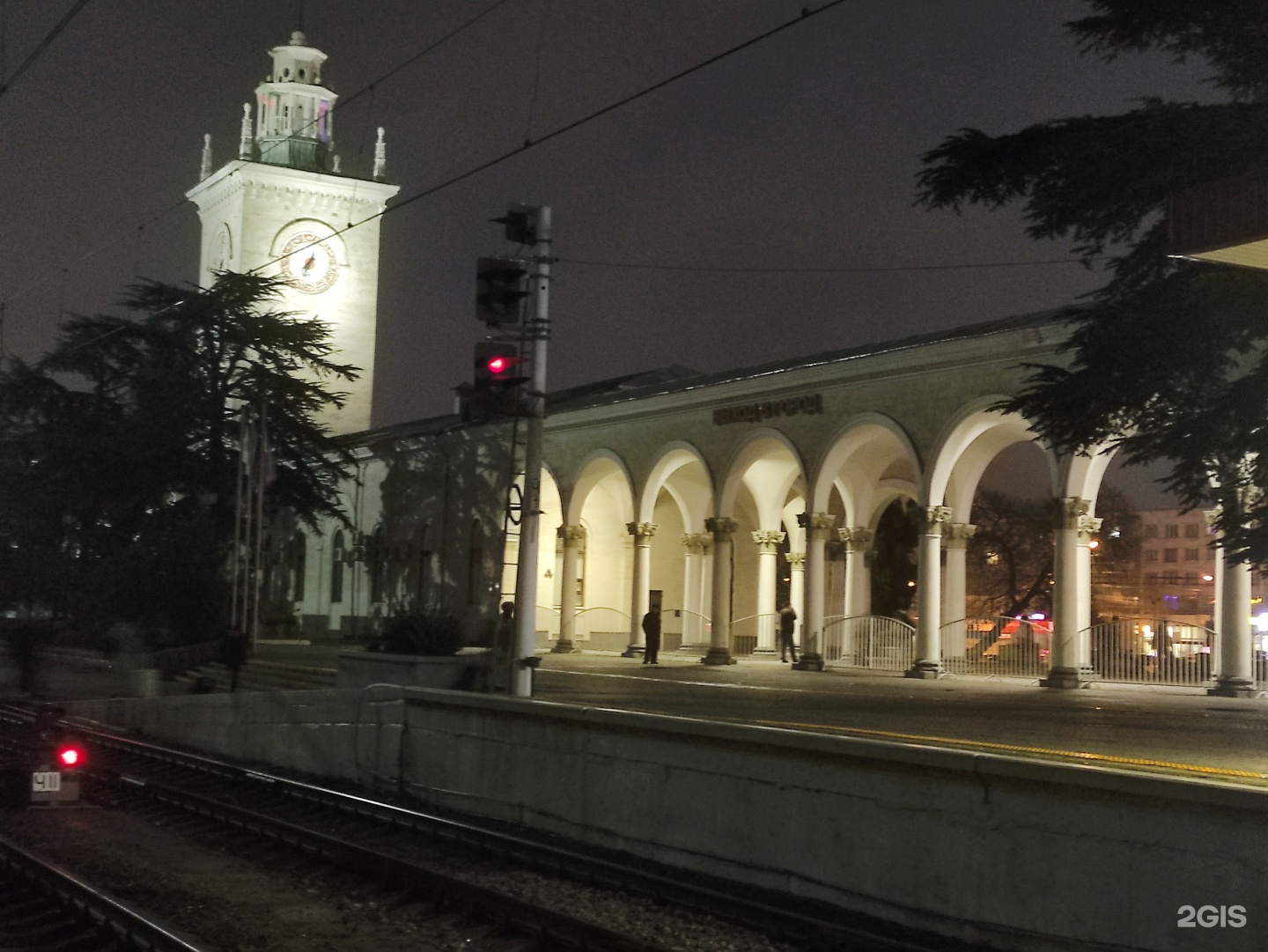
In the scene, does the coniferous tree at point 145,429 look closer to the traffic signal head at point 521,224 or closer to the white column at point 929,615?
the white column at point 929,615

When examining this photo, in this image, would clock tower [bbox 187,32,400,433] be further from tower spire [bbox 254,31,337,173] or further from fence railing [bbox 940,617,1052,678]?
fence railing [bbox 940,617,1052,678]

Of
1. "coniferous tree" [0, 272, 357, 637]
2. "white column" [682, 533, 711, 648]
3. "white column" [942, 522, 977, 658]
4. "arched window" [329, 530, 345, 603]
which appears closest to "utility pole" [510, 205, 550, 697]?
"white column" [942, 522, 977, 658]

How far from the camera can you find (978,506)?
64.9 m

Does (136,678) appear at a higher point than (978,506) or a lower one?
lower

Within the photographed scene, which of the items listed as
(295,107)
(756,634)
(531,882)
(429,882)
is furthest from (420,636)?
(295,107)

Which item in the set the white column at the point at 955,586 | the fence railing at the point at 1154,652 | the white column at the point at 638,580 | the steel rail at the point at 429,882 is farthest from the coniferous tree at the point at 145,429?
the steel rail at the point at 429,882

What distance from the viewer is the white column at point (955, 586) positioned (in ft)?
96.6

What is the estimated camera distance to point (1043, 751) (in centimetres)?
1326

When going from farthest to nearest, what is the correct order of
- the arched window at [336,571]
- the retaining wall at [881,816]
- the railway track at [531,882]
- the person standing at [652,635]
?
the arched window at [336,571]
the person standing at [652,635]
the railway track at [531,882]
the retaining wall at [881,816]

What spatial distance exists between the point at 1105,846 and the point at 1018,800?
616 millimetres

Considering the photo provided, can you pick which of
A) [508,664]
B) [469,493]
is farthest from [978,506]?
[508,664]

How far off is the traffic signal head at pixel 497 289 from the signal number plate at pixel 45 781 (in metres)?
6.13

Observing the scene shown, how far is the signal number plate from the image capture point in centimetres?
1456

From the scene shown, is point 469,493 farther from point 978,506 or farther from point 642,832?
point 642,832
